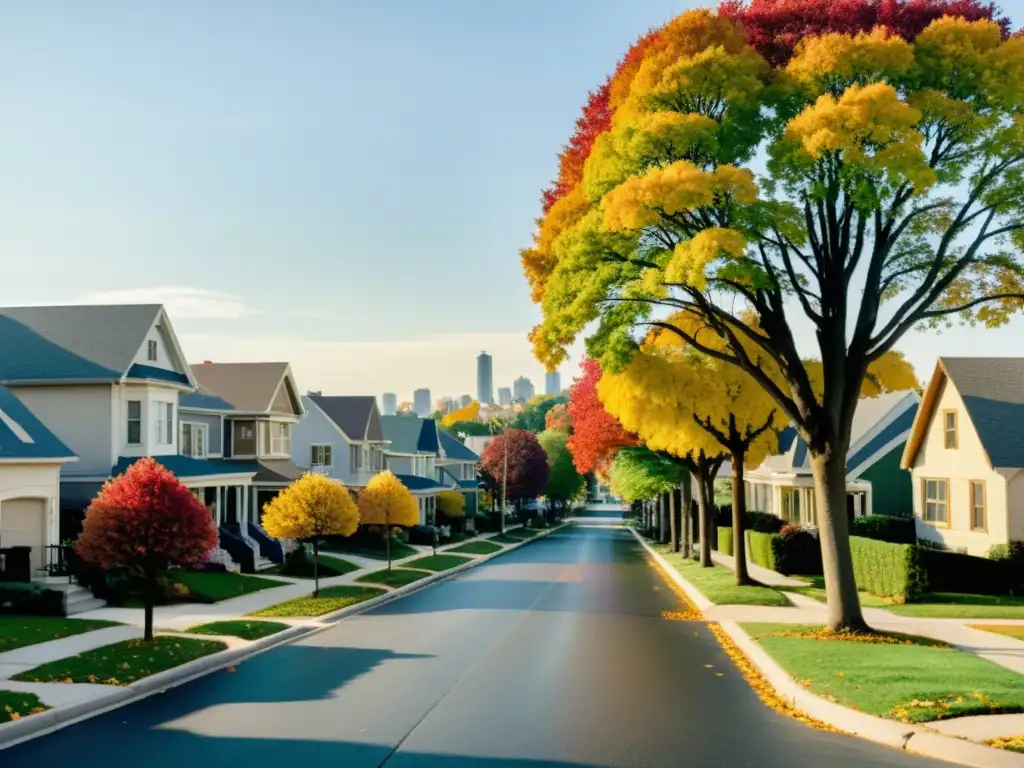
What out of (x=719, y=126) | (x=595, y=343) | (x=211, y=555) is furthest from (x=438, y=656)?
(x=211, y=555)

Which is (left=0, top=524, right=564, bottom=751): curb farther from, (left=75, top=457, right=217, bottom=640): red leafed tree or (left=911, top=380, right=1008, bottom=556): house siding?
(left=911, top=380, right=1008, bottom=556): house siding

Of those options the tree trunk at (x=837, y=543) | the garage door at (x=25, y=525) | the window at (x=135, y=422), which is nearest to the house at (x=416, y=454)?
the window at (x=135, y=422)

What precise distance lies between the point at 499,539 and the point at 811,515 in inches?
1256

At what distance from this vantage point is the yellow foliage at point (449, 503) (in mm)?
78062

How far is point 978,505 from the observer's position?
117 feet

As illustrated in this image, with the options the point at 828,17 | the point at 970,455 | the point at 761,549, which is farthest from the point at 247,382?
the point at 828,17

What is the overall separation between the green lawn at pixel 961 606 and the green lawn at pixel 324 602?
15.2m

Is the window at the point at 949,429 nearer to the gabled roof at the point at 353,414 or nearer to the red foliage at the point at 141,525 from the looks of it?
the red foliage at the point at 141,525

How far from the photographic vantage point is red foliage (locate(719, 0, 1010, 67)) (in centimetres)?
2047

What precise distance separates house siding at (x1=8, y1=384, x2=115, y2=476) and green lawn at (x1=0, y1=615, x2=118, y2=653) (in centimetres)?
1082

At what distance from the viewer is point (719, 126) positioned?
20.4m

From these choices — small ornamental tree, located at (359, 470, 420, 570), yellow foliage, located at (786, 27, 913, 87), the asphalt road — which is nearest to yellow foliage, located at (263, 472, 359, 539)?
the asphalt road

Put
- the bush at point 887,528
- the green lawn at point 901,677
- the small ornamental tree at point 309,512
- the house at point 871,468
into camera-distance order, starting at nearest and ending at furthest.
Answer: the green lawn at point 901,677 → the small ornamental tree at point 309,512 → the bush at point 887,528 → the house at point 871,468

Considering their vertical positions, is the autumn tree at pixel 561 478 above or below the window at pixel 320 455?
below
